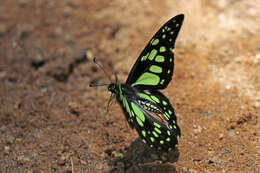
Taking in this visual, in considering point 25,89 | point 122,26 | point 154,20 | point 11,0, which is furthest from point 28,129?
point 11,0

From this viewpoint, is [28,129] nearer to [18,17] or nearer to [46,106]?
[46,106]

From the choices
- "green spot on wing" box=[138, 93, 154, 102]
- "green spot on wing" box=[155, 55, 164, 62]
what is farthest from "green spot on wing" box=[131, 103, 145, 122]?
"green spot on wing" box=[155, 55, 164, 62]

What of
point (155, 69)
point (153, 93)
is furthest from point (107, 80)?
point (155, 69)

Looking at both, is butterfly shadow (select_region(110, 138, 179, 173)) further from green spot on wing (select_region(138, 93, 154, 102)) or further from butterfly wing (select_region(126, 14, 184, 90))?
butterfly wing (select_region(126, 14, 184, 90))

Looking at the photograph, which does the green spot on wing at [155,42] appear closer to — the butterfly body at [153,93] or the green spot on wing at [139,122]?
the butterfly body at [153,93]

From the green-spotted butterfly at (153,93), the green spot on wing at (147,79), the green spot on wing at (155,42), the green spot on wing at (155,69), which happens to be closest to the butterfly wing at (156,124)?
the green-spotted butterfly at (153,93)

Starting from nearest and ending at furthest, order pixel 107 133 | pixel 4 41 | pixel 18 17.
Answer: pixel 107 133 < pixel 4 41 < pixel 18 17
